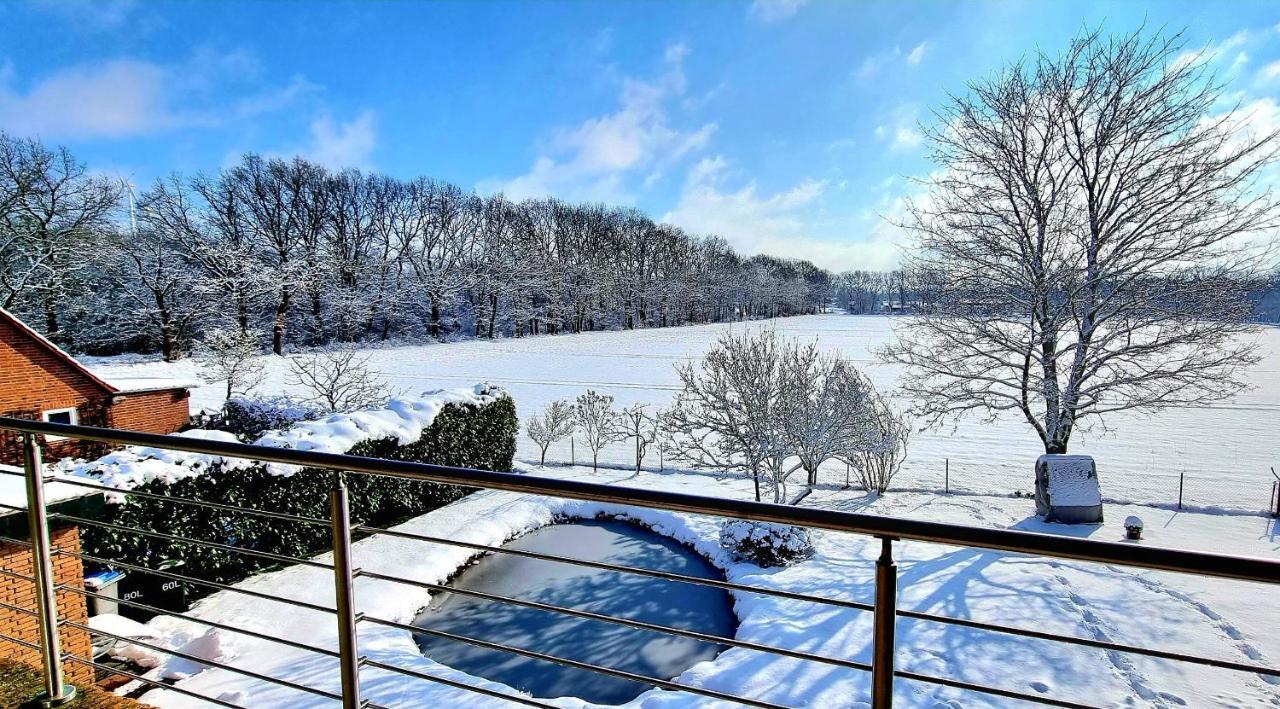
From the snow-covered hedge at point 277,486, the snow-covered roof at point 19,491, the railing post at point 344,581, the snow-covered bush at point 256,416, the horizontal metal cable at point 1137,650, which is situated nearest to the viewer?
the horizontal metal cable at point 1137,650

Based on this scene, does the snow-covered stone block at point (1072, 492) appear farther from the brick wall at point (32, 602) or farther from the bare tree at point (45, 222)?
the bare tree at point (45, 222)

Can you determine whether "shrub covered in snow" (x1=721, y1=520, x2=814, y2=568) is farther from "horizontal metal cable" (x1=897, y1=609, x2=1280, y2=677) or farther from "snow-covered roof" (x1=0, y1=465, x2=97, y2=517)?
"horizontal metal cable" (x1=897, y1=609, x2=1280, y2=677)

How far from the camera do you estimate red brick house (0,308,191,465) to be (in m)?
11.2

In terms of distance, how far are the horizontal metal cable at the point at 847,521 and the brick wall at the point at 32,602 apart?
6.21ft

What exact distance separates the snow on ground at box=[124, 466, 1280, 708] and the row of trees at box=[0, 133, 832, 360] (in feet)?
70.2

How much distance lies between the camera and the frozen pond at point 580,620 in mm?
6492

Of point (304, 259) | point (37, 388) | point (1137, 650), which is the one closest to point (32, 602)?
point (1137, 650)

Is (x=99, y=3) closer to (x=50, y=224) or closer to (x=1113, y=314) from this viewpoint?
(x=1113, y=314)

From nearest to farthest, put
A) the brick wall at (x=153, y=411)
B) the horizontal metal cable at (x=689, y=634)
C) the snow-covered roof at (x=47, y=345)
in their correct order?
the horizontal metal cable at (x=689, y=634) < the snow-covered roof at (x=47, y=345) < the brick wall at (x=153, y=411)

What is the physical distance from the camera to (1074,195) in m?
12.0

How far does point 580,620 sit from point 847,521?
24.5ft

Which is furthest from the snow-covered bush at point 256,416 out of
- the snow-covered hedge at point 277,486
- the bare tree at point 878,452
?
the bare tree at point 878,452

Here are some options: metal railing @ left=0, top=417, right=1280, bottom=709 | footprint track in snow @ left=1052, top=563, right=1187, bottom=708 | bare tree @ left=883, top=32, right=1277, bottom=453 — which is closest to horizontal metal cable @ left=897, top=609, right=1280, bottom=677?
metal railing @ left=0, top=417, right=1280, bottom=709

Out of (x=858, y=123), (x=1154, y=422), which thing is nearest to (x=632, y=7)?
(x=858, y=123)
